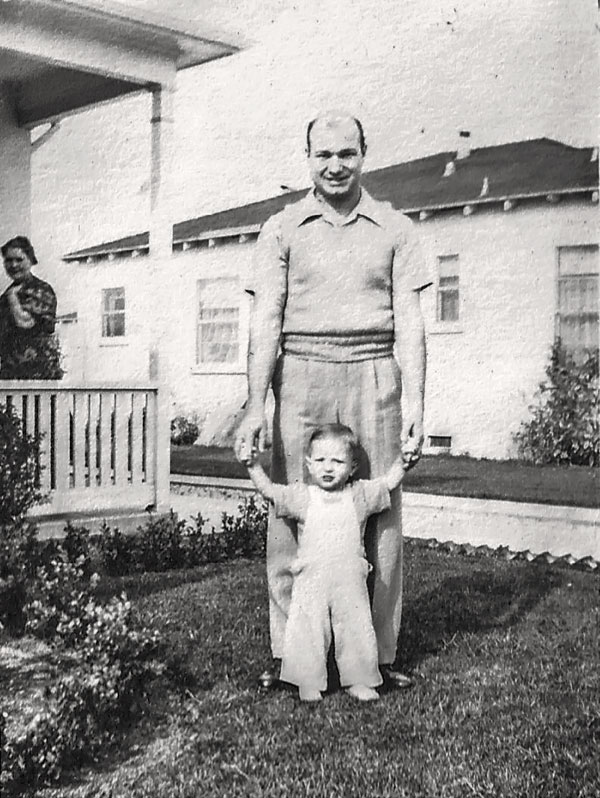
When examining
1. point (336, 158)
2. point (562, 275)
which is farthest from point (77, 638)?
point (562, 275)

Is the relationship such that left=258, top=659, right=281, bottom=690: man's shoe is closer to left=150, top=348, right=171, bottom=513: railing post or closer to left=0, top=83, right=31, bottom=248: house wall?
left=150, top=348, right=171, bottom=513: railing post

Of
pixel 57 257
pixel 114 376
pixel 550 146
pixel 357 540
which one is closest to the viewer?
pixel 357 540

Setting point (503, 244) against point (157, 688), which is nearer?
point (157, 688)

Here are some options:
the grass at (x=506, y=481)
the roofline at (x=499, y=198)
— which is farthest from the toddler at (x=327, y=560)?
the roofline at (x=499, y=198)

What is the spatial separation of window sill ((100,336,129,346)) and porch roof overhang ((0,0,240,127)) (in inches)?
30.1

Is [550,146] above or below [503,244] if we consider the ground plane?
→ above

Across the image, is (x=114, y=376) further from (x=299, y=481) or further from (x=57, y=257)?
(x=299, y=481)

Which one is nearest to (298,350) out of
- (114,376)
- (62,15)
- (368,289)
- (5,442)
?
(368,289)

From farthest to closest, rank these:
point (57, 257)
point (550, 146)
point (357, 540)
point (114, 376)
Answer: point (550, 146) → point (114, 376) → point (57, 257) → point (357, 540)

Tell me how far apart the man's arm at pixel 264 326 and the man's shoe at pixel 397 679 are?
87 cm

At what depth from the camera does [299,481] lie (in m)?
2.96

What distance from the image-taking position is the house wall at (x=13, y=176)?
3015mm

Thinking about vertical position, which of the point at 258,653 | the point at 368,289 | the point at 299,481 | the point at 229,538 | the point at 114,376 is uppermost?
the point at 368,289

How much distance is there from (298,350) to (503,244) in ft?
4.37
